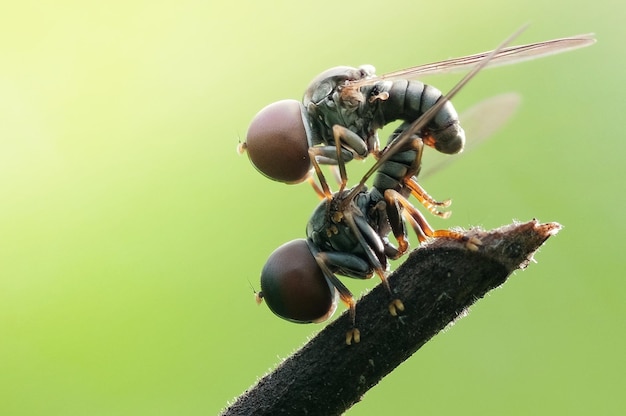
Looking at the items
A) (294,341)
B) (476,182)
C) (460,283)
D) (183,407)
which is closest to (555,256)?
(476,182)

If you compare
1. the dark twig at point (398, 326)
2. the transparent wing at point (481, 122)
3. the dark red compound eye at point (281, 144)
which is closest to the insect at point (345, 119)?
the dark red compound eye at point (281, 144)

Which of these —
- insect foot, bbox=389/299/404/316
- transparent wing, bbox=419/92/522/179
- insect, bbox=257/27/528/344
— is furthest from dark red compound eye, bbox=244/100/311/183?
insect foot, bbox=389/299/404/316

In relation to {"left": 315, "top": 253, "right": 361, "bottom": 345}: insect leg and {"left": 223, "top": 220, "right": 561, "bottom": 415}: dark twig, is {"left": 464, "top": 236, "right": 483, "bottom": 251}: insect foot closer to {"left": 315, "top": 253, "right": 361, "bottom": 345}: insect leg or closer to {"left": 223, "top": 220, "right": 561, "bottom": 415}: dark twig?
{"left": 223, "top": 220, "right": 561, "bottom": 415}: dark twig

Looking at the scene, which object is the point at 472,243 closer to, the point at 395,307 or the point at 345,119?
the point at 395,307

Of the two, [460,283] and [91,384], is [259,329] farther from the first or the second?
[460,283]

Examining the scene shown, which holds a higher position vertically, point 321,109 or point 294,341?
point 321,109

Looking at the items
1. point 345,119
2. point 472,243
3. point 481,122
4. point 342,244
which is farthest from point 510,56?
point 342,244
